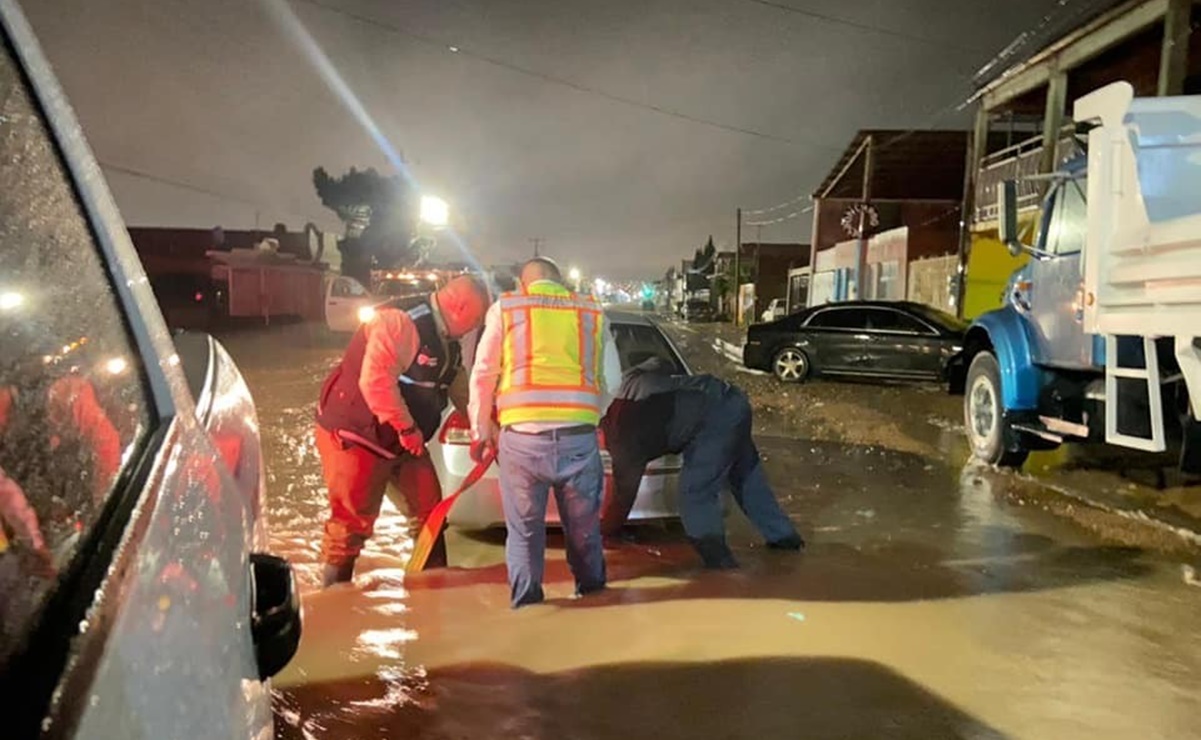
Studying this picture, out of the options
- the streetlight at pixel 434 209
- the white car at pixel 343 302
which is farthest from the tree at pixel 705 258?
the white car at pixel 343 302

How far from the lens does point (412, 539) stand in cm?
602

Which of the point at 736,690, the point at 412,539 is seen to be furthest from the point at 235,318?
the point at 736,690

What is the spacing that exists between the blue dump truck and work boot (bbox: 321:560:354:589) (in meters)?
4.57

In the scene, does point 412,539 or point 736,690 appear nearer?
point 736,690

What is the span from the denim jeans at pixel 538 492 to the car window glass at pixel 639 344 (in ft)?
8.06

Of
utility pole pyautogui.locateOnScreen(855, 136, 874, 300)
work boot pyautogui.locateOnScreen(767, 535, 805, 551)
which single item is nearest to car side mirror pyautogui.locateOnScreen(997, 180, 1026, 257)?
work boot pyautogui.locateOnScreen(767, 535, 805, 551)

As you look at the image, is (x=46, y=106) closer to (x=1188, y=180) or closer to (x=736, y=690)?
(x=736, y=690)

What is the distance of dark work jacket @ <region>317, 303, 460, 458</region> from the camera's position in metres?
4.70

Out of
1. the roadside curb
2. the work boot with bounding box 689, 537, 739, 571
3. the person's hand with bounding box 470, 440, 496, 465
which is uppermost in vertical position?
the person's hand with bounding box 470, 440, 496, 465

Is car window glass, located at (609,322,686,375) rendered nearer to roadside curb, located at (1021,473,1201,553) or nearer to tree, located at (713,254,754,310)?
roadside curb, located at (1021,473,1201,553)

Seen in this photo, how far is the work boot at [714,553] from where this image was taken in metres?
5.23

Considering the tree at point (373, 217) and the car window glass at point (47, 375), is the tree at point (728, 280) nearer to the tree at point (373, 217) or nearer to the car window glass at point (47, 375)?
the tree at point (373, 217)

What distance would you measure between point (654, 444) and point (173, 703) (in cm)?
415

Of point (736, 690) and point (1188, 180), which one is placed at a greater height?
point (1188, 180)
